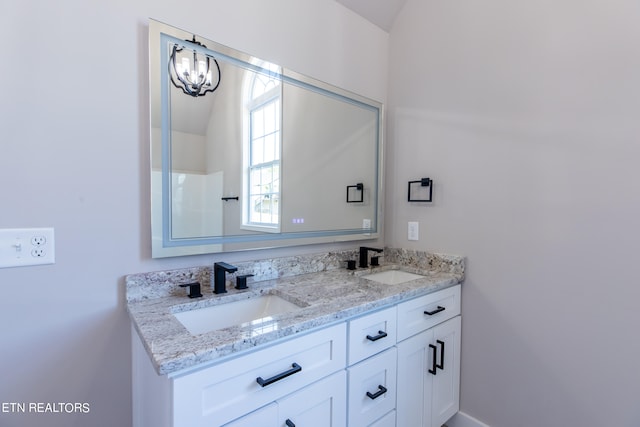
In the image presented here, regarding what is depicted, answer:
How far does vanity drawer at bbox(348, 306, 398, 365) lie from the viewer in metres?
1.08

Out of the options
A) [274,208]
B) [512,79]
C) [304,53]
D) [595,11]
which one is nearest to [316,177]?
[274,208]

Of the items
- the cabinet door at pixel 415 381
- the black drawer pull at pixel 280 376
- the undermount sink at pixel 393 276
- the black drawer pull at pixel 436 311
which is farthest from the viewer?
the undermount sink at pixel 393 276

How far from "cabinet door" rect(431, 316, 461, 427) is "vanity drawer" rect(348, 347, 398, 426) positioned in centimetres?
36

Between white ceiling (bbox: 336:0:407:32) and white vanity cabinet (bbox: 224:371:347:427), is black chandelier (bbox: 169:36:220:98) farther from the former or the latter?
white vanity cabinet (bbox: 224:371:347:427)

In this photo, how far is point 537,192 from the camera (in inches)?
53.5

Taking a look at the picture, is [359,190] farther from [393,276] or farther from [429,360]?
[429,360]

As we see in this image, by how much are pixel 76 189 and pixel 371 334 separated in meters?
1.19

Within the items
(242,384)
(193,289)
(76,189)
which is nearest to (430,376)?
(242,384)

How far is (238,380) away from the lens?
2.61 ft

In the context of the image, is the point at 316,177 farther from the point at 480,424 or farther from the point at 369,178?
the point at 480,424

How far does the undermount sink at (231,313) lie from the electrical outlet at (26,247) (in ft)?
1.48

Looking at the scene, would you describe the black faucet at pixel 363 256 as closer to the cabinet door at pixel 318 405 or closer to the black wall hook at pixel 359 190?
the black wall hook at pixel 359 190

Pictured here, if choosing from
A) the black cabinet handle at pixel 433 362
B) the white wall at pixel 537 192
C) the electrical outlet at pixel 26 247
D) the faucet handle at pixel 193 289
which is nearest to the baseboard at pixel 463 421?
the white wall at pixel 537 192

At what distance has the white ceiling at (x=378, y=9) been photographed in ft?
5.83
